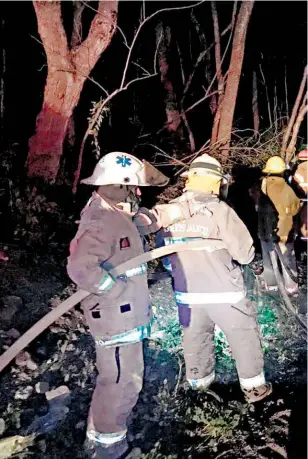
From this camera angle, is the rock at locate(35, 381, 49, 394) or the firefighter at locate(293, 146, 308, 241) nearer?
the rock at locate(35, 381, 49, 394)

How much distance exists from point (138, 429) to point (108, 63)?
34.4 feet

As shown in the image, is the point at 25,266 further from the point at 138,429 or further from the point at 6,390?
the point at 138,429

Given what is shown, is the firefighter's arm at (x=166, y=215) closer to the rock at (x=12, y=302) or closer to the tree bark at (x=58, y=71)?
the rock at (x=12, y=302)

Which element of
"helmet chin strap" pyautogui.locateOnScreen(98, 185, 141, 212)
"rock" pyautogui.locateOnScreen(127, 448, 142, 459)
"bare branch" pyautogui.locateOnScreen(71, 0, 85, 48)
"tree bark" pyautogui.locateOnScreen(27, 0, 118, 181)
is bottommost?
"rock" pyautogui.locateOnScreen(127, 448, 142, 459)

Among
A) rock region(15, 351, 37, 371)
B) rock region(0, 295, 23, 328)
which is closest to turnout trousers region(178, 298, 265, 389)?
rock region(15, 351, 37, 371)

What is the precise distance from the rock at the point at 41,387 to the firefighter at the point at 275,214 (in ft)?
10.5

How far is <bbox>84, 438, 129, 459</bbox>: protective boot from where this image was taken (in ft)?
9.60

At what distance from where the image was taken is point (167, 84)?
9711 mm

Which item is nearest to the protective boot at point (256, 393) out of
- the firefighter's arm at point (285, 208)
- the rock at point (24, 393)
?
the rock at point (24, 393)

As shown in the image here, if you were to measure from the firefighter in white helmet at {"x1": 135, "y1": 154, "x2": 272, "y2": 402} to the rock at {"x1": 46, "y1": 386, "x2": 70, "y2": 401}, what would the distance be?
1178 mm

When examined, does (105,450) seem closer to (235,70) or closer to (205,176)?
(205,176)

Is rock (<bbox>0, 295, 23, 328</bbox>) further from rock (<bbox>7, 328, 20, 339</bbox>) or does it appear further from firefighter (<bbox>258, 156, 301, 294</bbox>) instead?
firefighter (<bbox>258, 156, 301, 294</bbox>)

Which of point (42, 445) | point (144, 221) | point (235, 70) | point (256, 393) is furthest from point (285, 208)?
point (42, 445)

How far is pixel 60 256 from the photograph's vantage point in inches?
236
